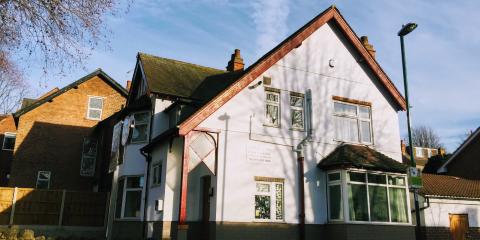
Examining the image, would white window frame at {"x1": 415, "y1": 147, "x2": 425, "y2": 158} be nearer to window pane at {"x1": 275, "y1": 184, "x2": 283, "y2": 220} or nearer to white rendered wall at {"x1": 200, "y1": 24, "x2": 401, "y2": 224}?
white rendered wall at {"x1": 200, "y1": 24, "x2": 401, "y2": 224}

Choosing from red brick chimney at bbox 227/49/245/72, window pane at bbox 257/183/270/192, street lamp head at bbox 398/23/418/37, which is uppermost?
red brick chimney at bbox 227/49/245/72

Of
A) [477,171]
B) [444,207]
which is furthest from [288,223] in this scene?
[477,171]

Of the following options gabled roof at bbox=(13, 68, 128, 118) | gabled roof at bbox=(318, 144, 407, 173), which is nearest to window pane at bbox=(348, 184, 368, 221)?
gabled roof at bbox=(318, 144, 407, 173)

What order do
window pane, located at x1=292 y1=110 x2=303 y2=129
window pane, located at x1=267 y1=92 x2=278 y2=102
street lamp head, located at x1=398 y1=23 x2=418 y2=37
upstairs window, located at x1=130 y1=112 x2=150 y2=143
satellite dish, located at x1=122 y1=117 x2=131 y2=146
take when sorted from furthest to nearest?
satellite dish, located at x1=122 y1=117 x2=131 y2=146
upstairs window, located at x1=130 y1=112 x2=150 y2=143
window pane, located at x1=292 y1=110 x2=303 y2=129
window pane, located at x1=267 y1=92 x2=278 y2=102
street lamp head, located at x1=398 y1=23 x2=418 y2=37

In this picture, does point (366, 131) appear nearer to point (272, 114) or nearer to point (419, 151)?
point (272, 114)

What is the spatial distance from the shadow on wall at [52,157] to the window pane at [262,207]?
52.9 ft

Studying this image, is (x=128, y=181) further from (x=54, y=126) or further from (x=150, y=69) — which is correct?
(x=54, y=126)

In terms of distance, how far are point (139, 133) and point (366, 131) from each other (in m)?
10.2

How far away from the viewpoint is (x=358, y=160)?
15.7 metres

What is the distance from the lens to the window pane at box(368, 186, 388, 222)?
15.8 meters

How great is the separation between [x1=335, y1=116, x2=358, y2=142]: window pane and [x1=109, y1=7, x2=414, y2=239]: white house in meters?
0.04

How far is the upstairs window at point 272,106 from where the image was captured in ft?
54.2

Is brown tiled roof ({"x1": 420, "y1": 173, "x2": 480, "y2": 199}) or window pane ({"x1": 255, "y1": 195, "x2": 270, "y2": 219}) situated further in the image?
brown tiled roof ({"x1": 420, "y1": 173, "x2": 480, "y2": 199})

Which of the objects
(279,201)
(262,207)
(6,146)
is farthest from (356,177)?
(6,146)
